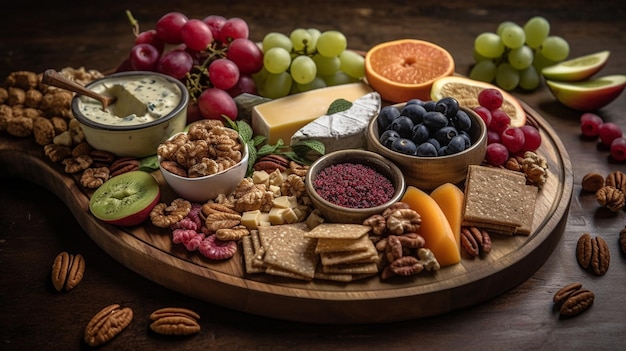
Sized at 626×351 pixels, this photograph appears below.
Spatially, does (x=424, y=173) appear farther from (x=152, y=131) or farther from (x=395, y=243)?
(x=152, y=131)

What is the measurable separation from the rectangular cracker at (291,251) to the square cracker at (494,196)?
1.73ft

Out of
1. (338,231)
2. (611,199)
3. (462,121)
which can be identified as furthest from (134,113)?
(611,199)

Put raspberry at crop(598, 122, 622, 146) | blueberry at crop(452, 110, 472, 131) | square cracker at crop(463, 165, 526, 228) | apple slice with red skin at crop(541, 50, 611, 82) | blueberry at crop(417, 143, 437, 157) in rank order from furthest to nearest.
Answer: apple slice with red skin at crop(541, 50, 611, 82) → raspberry at crop(598, 122, 622, 146) → blueberry at crop(452, 110, 472, 131) → blueberry at crop(417, 143, 437, 157) → square cracker at crop(463, 165, 526, 228)

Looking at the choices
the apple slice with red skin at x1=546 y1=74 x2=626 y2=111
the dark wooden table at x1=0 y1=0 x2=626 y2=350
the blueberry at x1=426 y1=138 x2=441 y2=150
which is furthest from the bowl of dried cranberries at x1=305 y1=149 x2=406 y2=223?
the apple slice with red skin at x1=546 y1=74 x2=626 y2=111

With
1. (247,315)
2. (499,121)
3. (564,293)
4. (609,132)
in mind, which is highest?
(499,121)

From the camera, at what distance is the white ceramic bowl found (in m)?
2.25

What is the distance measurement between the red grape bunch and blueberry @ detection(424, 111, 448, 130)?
0.80 m

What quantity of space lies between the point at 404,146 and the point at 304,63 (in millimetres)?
685

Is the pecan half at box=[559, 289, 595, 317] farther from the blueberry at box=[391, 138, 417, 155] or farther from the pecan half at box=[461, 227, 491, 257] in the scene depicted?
the blueberry at box=[391, 138, 417, 155]

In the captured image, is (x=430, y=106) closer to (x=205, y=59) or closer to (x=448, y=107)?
(x=448, y=107)

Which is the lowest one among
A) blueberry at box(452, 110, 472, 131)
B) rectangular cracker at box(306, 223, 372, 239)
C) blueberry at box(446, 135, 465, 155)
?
rectangular cracker at box(306, 223, 372, 239)

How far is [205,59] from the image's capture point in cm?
283

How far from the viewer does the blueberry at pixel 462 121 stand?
94.7 inches

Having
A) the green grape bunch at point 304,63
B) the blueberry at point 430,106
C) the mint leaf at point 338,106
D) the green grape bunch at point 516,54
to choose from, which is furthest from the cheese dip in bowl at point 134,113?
the green grape bunch at point 516,54
